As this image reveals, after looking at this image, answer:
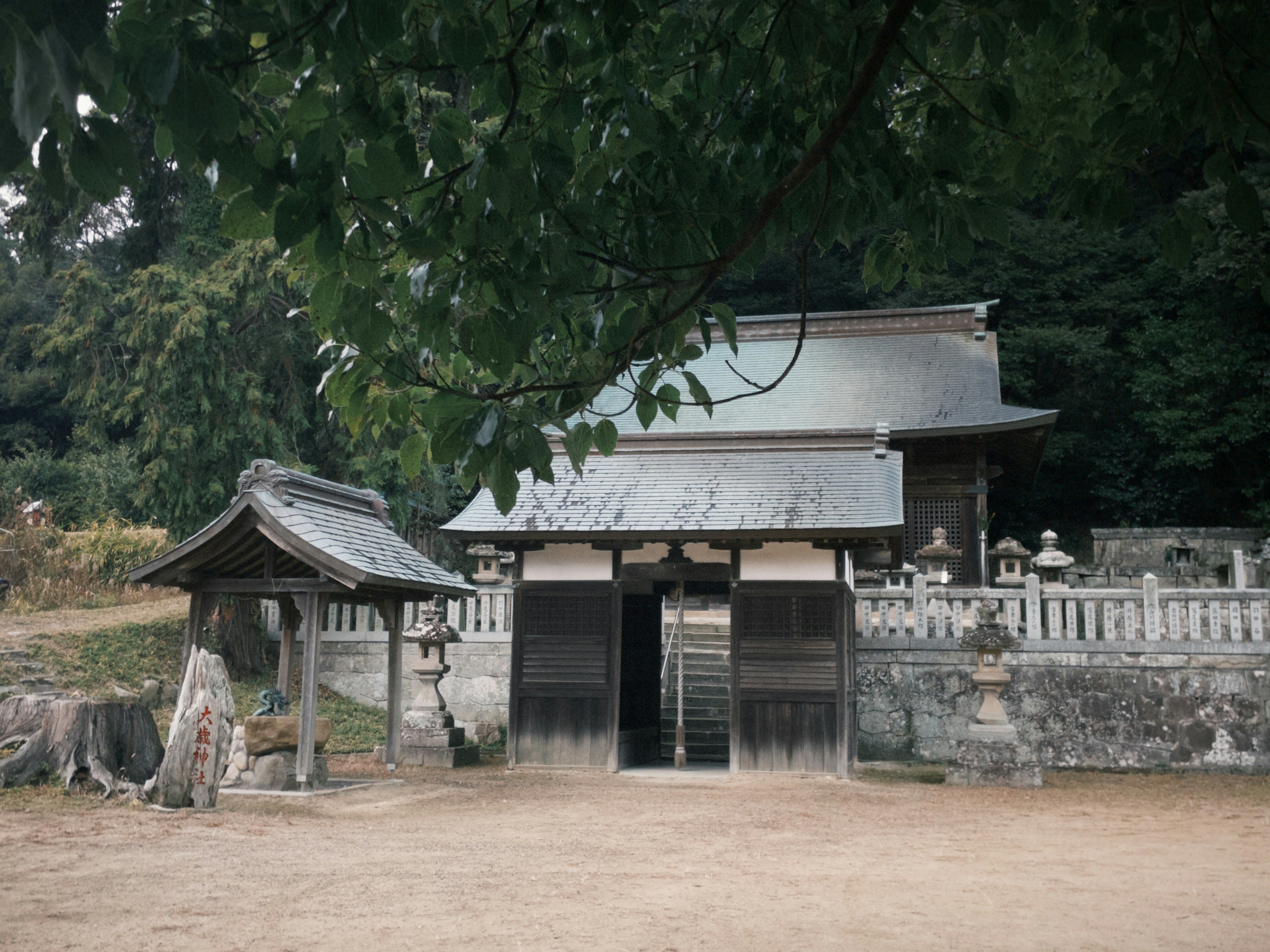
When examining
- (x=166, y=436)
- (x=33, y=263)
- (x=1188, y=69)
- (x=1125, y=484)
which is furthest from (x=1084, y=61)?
(x=33, y=263)

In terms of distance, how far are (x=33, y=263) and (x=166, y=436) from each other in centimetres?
1745

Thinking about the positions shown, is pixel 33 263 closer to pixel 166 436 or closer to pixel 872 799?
pixel 166 436

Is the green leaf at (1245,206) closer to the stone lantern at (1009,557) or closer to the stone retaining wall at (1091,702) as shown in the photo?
the stone retaining wall at (1091,702)

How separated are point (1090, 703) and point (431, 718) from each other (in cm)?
808

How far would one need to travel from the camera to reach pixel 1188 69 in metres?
3.14

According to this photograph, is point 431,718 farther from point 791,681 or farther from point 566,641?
point 791,681

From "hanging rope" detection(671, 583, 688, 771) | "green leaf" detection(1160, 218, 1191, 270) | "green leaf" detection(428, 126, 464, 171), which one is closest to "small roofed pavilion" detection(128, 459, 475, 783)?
"hanging rope" detection(671, 583, 688, 771)

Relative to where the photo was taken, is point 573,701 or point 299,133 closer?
point 299,133

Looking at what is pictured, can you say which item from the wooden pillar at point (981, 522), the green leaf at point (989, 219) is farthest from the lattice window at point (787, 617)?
the green leaf at point (989, 219)

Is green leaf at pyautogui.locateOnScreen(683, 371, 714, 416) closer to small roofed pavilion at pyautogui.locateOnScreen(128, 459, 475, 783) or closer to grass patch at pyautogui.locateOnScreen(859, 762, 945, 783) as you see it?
small roofed pavilion at pyautogui.locateOnScreen(128, 459, 475, 783)

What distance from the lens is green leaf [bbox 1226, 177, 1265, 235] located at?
2859 mm

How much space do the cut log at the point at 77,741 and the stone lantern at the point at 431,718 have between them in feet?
11.9

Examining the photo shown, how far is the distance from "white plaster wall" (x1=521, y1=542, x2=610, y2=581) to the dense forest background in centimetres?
300

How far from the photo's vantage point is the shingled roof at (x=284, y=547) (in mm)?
9344
